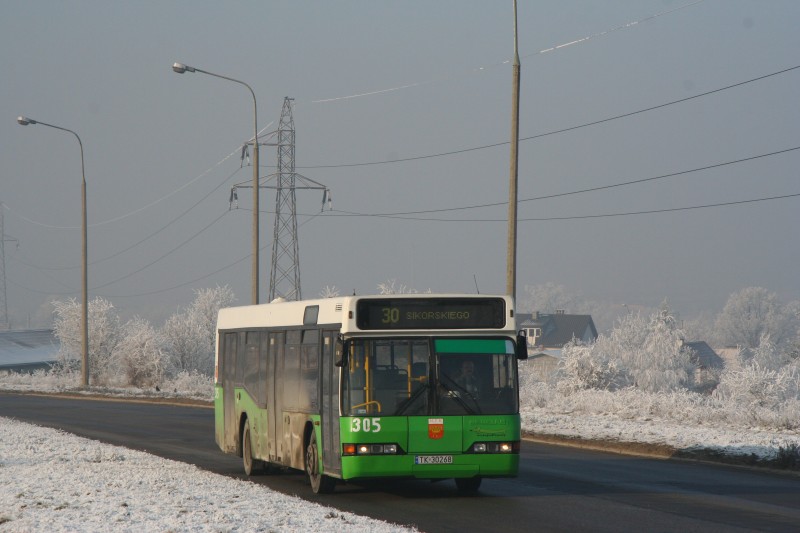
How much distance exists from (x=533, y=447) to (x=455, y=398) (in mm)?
10560

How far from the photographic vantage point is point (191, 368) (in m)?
90.6

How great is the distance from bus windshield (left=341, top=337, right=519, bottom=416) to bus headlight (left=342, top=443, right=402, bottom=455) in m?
0.38

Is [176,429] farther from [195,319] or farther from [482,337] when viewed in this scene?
[195,319]

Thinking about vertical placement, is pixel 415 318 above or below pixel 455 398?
above

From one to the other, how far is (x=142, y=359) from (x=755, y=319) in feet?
254

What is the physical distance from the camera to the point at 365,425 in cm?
1526

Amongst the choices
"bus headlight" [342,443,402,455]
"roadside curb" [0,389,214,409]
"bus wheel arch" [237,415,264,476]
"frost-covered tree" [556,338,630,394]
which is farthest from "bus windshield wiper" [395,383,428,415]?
"frost-covered tree" [556,338,630,394]

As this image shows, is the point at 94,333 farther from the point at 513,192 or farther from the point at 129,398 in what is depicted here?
the point at 513,192

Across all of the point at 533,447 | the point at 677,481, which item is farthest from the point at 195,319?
the point at 677,481

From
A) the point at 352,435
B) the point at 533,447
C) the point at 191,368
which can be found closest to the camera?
the point at 352,435

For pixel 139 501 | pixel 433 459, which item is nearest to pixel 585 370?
pixel 433 459

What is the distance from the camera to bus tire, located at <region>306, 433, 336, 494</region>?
648 inches

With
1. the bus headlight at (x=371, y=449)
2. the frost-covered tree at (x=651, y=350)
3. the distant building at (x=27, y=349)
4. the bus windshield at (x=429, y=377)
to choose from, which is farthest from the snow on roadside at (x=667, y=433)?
the distant building at (x=27, y=349)

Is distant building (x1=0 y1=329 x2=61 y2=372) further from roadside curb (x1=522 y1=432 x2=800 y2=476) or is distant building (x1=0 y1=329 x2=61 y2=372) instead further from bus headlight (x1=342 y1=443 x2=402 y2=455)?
bus headlight (x1=342 y1=443 x2=402 y2=455)
